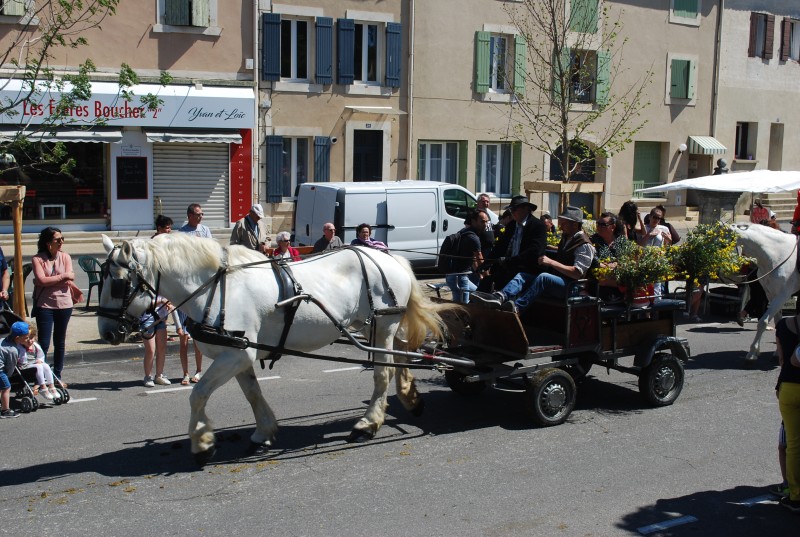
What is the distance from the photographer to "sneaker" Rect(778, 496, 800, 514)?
6250mm

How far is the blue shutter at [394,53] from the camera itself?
2352 cm

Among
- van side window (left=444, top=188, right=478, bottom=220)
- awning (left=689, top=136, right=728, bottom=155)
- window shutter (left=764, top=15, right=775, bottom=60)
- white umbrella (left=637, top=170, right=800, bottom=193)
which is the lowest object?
van side window (left=444, top=188, right=478, bottom=220)

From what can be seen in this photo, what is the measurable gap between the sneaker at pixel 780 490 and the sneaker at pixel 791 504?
3.1 inches

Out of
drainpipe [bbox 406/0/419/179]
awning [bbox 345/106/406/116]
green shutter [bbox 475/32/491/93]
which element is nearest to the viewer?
awning [bbox 345/106/406/116]

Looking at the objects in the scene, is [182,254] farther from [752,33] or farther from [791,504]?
[752,33]

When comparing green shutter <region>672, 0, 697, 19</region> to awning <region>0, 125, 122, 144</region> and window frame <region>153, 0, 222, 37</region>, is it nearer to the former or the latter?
window frame <region>153, 0, 222, 37</region>

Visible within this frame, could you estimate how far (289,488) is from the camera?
21.6ft

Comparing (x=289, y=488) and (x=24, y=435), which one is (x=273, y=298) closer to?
(x=289, y=488)

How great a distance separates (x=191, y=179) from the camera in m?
22.0

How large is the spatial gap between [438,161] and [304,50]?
5068mm

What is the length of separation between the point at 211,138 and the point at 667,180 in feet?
Result: 52.0

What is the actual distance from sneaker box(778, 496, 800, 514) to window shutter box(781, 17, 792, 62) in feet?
95.0

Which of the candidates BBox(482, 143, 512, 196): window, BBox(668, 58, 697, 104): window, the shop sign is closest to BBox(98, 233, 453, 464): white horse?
the shop sign

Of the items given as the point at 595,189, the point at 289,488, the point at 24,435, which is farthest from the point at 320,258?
the point at 595,189
